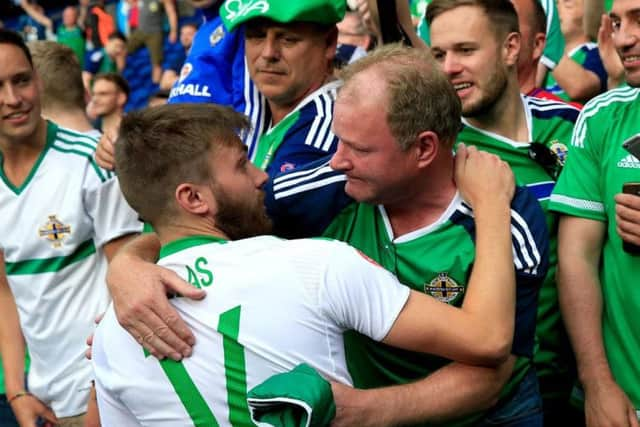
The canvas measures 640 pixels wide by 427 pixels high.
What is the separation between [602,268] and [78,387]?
6.88 ft

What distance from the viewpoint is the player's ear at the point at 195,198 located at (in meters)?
2.17

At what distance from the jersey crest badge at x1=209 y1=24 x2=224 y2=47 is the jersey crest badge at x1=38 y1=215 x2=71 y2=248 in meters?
0.94

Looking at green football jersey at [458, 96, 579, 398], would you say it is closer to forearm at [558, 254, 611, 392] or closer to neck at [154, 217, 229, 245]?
forearm at [558, 254, 611, 392]

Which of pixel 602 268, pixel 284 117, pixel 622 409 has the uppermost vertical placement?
pixel 284 117

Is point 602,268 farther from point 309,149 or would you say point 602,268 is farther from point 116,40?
point 116,40

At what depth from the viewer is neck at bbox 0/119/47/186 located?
3584mm

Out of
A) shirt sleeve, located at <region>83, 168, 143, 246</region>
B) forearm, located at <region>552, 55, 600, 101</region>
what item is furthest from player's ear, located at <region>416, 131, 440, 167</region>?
forearm, located at <region>552, 55, 600, 101</region>

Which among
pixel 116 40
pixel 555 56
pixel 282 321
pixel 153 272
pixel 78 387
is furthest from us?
pixel 116 40

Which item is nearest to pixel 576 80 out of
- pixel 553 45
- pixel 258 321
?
pixel 553 45

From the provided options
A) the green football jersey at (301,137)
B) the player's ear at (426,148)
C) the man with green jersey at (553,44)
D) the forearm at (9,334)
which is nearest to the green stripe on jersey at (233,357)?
the player's ear at (426,148)

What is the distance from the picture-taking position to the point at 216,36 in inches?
142

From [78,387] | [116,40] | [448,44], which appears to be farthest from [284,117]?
[116,40]

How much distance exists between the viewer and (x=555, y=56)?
17.6 ft

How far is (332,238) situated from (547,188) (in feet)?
2.86
